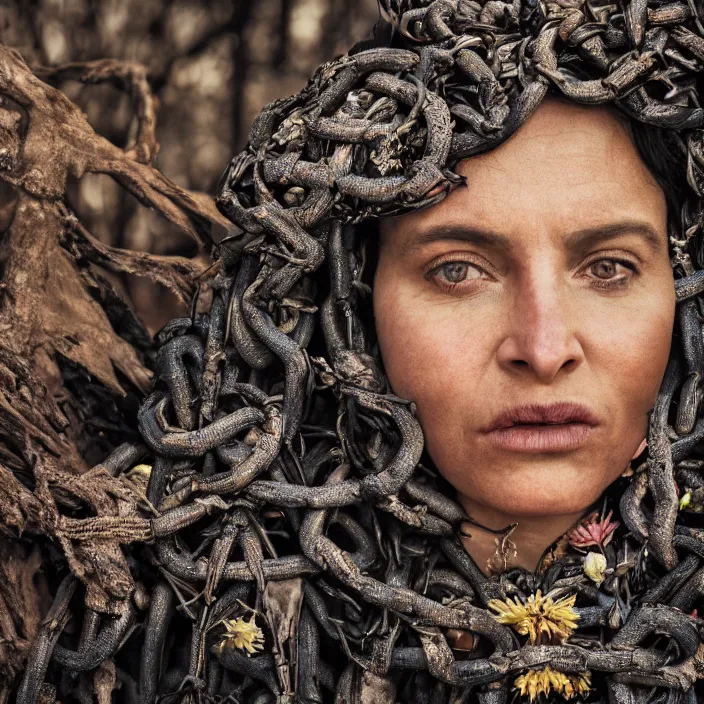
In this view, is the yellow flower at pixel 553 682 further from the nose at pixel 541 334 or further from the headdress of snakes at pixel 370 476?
the nose at pixel 541 334

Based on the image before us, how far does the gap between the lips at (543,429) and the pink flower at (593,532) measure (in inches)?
7.8

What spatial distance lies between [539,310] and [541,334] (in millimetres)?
49

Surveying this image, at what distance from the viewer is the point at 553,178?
6.98 feet

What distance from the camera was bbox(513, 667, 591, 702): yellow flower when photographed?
2.15 metres

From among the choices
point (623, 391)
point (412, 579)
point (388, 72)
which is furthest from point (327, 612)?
point (388, 72)

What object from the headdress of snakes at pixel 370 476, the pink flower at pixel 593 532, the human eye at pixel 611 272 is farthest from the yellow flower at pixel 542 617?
the human eye at pixel 611 272

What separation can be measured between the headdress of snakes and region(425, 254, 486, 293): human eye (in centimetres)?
14

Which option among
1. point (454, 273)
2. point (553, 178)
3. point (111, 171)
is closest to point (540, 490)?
point (454, 273)

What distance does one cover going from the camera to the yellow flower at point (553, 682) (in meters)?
2.15

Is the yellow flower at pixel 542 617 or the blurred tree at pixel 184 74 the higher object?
the blurred tree at pixel 184 74

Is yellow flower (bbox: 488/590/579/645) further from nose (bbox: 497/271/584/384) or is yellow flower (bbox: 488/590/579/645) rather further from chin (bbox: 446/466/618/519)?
nose (bbox: 497/271/584/384)

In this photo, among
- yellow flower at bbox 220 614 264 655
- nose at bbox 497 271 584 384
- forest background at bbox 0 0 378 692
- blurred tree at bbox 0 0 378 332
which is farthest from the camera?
blurred tree at bbox 0 0 378 332

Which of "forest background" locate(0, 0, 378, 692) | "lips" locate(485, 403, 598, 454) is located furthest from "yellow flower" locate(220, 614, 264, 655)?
"lips" locate(485, 403, 598, 454)

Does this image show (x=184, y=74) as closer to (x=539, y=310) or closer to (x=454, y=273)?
(x=454, y=273)
